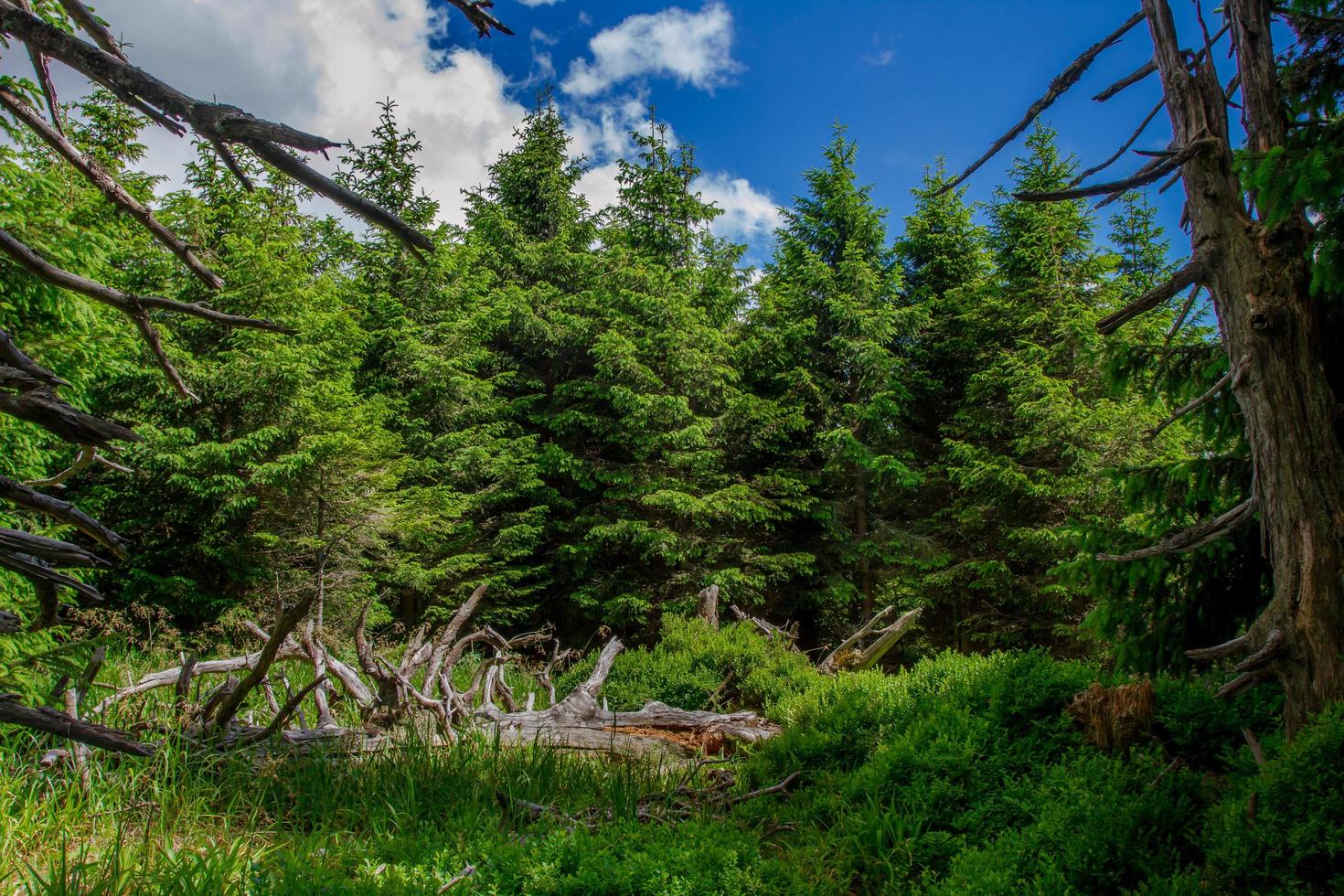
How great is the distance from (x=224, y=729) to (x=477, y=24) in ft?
14.3

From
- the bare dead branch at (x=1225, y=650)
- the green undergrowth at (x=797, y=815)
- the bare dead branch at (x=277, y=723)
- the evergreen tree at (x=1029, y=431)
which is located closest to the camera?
the green undergrowth at (x=797, y=815)

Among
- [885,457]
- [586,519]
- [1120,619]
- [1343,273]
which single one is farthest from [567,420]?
[1343,273]

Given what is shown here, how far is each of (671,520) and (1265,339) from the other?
10.9 meters

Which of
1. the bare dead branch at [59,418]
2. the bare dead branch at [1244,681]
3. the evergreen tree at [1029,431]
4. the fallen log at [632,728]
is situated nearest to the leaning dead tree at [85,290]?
the bare dead branch at [59,418]

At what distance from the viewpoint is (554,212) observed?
17859 millimetres

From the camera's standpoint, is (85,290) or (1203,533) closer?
(85,290)

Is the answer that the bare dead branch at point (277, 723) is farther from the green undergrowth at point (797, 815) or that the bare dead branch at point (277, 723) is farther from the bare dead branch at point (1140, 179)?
the bare dead branch at point (1140, 179)

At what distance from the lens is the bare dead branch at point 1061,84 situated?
A: 3607mm

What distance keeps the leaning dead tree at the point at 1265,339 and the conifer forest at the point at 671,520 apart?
0.07 feet

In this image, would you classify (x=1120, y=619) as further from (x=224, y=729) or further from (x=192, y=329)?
(x=192, y=329)

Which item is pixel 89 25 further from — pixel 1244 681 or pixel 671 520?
pixel 671 520

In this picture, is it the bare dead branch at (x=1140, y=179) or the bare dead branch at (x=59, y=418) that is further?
the bare dead branch at (x=1140, y=179)

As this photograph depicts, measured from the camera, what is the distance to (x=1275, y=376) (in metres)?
3.10

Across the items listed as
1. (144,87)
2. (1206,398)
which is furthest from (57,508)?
(1206,398)
